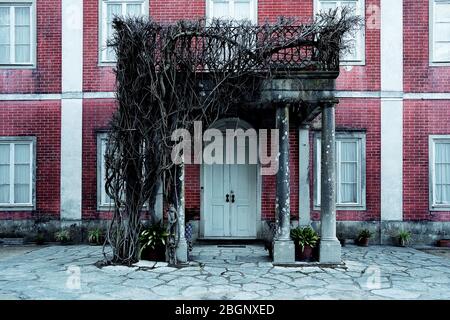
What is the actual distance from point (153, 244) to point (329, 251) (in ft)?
11.0

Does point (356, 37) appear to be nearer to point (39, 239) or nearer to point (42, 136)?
point (42, 136)

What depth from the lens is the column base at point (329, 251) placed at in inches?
289

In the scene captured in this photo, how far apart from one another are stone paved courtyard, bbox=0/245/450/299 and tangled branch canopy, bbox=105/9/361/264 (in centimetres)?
104

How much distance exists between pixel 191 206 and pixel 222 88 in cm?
386

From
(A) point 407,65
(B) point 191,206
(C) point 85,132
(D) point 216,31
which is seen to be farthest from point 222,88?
(A) point 407,65

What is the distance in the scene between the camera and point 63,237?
9.83 metres

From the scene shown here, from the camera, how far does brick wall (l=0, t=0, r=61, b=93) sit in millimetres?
10164

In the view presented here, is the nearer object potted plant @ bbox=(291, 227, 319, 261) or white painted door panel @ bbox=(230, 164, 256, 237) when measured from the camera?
potted plant @ bbox=(291, 227, 319, 261)

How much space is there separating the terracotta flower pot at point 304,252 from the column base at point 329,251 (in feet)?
0.69

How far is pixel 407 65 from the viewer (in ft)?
32.7

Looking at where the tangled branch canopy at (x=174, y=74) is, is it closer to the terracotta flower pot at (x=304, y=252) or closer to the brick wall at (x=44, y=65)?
the terracotta flower pot at (x=304, y=252)

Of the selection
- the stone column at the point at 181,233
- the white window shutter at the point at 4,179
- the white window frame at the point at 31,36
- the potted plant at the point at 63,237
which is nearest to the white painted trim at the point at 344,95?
the white window frame at the point at 31,36

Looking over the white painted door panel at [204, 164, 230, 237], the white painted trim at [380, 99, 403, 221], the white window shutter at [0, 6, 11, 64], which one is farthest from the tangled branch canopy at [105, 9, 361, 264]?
the white window shutter at [0, 6, 11, 64]

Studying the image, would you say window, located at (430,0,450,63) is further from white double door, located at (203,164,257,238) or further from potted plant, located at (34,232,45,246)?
potted plant, located at (34,232,45,246)
